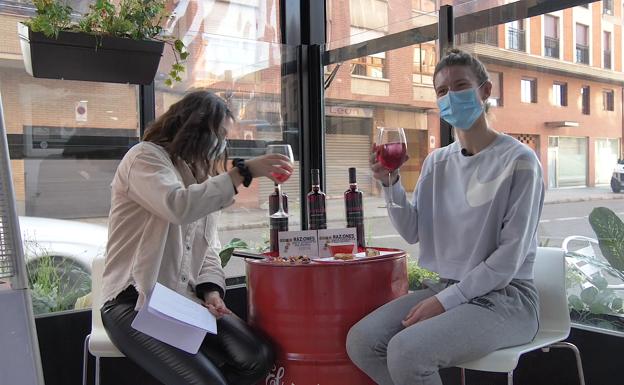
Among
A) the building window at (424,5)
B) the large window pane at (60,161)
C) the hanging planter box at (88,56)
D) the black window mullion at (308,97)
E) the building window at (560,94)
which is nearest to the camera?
the hanging planter box at (88,56)

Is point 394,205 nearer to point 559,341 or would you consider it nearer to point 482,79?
point 482,79

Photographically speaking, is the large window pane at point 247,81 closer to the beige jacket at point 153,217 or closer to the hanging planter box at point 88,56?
the hanging planter box at point 88,56

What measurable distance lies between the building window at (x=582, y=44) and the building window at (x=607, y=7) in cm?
9

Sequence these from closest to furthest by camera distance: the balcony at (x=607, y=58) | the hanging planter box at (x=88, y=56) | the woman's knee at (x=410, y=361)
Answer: the woman's knee at (x=410, y=361) < the hanging planter box at (x=88, y=56) < the balcony at (x=607, y=58)

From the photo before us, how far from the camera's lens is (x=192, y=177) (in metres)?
2.02

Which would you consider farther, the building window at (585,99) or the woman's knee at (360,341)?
the building window at (585,99)

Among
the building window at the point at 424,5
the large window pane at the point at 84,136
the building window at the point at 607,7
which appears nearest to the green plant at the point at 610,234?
the building window at the point at 607,7

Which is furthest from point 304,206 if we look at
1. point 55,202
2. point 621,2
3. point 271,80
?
point 621,2

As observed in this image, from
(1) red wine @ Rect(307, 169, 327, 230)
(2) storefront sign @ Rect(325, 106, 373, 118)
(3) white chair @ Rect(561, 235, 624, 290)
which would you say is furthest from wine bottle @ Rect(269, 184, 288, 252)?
(2) storefront sign @ Rect(325, 106, 373, 118)

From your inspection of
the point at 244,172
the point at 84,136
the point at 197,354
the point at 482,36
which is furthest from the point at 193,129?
the point at 482,36

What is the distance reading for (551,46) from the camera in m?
2.49

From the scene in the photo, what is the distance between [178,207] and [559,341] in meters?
1.35

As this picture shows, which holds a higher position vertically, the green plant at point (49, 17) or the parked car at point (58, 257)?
the green plant at point (49, 17)

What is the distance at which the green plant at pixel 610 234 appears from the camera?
2324 mm
